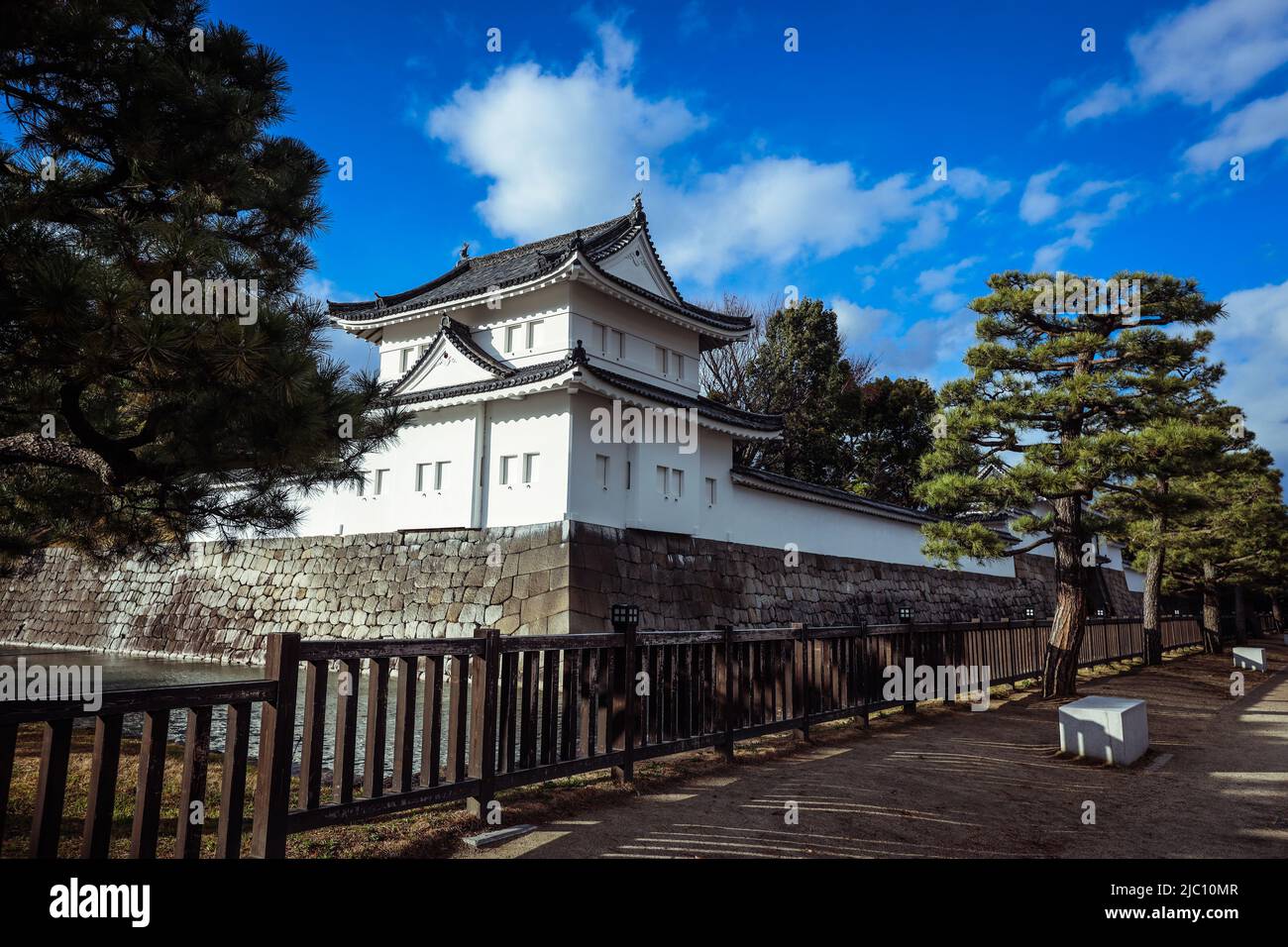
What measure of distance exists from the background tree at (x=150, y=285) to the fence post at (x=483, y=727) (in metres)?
1.84

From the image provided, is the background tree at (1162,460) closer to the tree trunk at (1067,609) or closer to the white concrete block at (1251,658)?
the tree trunk at (1067,609)

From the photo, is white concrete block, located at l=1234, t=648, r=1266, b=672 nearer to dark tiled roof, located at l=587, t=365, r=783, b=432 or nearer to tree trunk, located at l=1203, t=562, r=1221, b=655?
tree trunk, located at l=1203, t=562, r=1221, b=655

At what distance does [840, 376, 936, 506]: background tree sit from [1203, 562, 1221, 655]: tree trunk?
31.6 ft

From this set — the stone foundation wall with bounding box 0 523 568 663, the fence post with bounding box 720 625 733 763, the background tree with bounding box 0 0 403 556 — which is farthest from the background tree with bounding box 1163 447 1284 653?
the background tree with bounding box 0 0 403 556

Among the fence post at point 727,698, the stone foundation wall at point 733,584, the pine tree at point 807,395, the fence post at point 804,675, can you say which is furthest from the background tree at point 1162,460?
the pine tree at point 807,395

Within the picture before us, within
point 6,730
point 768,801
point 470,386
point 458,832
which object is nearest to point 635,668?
point 768,801

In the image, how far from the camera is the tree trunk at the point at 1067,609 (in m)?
11.6

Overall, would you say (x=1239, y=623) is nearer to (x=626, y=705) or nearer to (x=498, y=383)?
(x=498, y=383)

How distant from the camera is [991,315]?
12.2 metres

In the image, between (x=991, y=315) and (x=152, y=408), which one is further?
(x=991, y=315)

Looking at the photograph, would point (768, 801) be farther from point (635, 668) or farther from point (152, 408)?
point (152, 408)

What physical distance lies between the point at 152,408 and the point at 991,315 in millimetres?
11620

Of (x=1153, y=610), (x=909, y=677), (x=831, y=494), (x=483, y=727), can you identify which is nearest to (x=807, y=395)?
(x=831, y=494)

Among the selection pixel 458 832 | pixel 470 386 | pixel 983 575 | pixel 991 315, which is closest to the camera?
pixel 458 832
